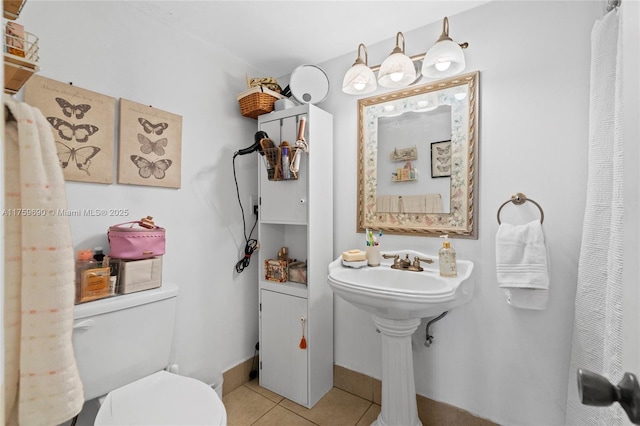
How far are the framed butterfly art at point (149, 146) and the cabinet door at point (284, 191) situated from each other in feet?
1.73

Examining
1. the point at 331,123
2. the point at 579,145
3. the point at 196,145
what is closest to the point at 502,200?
the point at 579,145

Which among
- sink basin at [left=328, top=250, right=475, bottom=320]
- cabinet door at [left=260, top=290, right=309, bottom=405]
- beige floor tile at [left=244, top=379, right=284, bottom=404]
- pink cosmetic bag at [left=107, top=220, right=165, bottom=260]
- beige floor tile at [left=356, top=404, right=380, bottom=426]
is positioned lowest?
beige floor tile at [left=356, top=404, right=380, bottom=426]

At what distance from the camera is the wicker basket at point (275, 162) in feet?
5.85

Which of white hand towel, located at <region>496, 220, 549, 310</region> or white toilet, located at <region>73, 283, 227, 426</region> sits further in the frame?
white hand towel, located at <region>496, 220, 549, 310</region>

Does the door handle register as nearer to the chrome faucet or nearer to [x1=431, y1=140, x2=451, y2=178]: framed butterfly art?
the chrome faucet

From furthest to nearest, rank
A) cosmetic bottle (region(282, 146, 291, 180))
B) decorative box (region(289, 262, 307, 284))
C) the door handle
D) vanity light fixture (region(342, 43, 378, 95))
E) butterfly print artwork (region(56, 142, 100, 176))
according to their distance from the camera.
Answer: decorative box (region(289, 262, 307, 284)) < cosmetic bottle (region(282, 146, 291, 180)) < vanity light fixture (region(342, 43, 378, 95)) < butterfly print artwork (region(56, 142, 100, 176)) < the door handle

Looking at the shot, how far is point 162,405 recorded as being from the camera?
1.12 meters

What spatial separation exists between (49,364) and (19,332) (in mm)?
109

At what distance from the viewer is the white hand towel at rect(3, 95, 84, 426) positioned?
720 mm

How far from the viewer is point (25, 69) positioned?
2.94 ft

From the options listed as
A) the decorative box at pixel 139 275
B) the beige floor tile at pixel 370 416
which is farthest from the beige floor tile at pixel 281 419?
the decorative box at pixel 139 275

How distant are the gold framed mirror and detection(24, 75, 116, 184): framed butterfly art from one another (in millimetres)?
1350

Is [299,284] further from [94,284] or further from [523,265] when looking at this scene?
[523,265]

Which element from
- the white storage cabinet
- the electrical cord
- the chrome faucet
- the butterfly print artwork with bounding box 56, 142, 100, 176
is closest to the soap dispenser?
the chrome faucet
